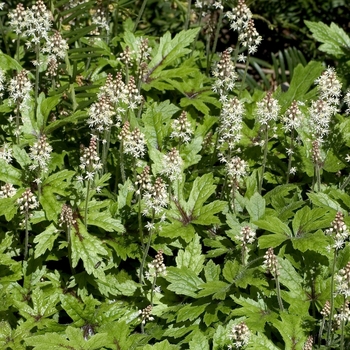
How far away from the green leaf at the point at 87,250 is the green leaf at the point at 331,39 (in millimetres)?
3011

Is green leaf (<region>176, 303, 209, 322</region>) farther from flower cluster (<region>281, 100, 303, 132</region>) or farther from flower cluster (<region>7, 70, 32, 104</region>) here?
flower cluster (<region>7, 70, 32, 104</region>)

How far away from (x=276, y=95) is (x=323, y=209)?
1.58 m

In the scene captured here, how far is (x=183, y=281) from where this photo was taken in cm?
437

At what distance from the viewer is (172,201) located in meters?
4.70

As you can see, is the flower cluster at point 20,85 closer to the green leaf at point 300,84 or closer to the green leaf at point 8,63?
the green leaf at point 8,63

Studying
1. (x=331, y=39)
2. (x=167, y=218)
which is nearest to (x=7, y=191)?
(x=167, y=218)

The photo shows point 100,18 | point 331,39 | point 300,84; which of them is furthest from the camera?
point 331,39

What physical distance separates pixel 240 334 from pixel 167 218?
1.13 meters

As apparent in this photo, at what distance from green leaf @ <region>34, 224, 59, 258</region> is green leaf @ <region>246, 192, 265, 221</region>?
1328mm

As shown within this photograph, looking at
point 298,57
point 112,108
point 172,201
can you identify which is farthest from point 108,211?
point 298,57

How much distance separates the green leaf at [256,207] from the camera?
4.62 m

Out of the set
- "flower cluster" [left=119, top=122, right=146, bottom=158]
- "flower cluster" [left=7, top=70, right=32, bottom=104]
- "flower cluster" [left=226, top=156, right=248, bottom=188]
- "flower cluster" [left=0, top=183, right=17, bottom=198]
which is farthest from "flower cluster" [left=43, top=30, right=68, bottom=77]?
"flower cluster" [left=226, top=156, right=248, bottom=188]

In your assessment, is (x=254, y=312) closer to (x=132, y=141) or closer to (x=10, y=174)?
(x=132, y=141)

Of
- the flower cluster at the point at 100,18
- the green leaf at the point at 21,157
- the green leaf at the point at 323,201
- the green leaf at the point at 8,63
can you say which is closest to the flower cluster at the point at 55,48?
the green leaf at the point at 8,63
